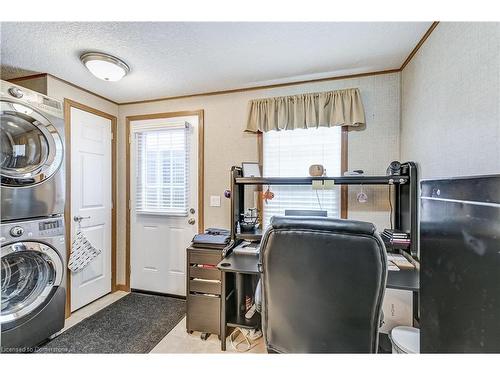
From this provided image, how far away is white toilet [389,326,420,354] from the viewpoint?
48.4 inches

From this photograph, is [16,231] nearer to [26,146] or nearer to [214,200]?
[26,146]

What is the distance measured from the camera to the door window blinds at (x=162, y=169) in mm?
2627

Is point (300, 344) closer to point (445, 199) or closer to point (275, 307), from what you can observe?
point (275, 307)

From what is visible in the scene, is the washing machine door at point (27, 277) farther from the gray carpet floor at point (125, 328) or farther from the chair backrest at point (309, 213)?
the chair backrest at point (309, 213)

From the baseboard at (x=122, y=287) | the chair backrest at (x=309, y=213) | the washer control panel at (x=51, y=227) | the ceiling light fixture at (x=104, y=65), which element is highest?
the ceiling light fixture at (x=104, y=65)

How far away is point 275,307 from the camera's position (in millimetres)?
1120

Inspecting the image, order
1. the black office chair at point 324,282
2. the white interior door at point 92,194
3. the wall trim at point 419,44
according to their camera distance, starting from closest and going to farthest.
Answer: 1. the black office chair at point 324,282
2. the wall trim at point 419,44
3. the white interior door at point 92,194

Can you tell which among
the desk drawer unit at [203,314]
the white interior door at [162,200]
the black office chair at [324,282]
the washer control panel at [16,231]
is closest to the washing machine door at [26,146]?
the washer control panel at [16,231]

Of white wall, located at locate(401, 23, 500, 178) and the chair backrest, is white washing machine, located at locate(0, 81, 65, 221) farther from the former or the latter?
white wall, located at locate(401, 23, 500, 178)

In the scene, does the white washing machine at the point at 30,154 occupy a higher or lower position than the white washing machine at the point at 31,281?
higher

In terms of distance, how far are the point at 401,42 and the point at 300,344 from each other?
6.92ft

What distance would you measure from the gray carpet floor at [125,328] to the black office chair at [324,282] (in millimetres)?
1406

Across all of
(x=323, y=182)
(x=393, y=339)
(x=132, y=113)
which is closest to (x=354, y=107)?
(x=323, y=182)

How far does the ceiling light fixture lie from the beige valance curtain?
1222 mm
